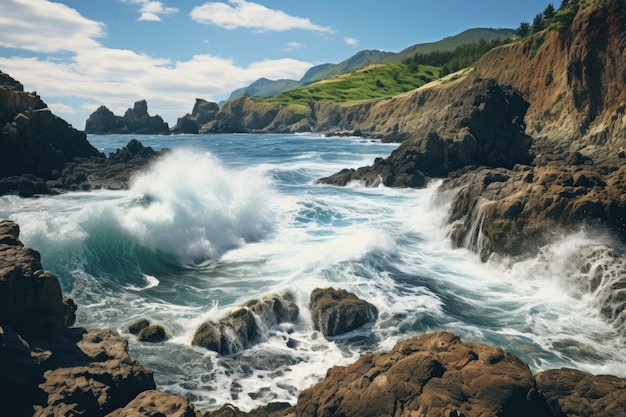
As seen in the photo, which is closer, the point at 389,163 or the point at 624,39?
the point at 389,163

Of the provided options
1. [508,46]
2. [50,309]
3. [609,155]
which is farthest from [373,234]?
[508,46]

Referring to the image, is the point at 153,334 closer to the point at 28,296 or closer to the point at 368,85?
the point at 28,296

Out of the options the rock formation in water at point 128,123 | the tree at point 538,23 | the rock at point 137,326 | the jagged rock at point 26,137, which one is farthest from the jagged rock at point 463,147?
the rock formation in water at point 128,123

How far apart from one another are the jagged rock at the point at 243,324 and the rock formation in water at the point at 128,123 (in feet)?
454

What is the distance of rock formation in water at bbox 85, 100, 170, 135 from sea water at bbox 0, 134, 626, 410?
119m

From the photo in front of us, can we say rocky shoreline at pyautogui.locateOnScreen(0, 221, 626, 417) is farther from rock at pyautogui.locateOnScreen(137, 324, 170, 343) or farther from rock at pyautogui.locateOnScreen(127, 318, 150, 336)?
rock at pyautogui.locateOnScreen(127, 318, 150, 336)

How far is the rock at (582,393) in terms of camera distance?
29.6 ft

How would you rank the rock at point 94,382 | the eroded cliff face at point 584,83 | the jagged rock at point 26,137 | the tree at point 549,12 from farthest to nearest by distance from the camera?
1. the tree at point 549,12
2. the eroded cliff face at point 584,83
3. the jagged rock at point 26,137
4. the rock at point 94,382

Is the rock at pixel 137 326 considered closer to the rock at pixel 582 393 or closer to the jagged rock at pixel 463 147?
the rock at pixel 582 393

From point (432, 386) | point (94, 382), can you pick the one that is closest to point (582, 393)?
point (432, 386)

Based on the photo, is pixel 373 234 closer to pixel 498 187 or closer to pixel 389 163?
pixel 498 187

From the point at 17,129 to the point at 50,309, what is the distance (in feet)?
116

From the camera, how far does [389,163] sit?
154 feet

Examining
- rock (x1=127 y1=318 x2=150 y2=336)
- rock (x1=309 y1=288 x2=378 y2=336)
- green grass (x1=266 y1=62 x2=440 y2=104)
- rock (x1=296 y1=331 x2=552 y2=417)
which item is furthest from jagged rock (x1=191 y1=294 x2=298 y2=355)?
green grass (x1=266 y1=62 x2=440 y2=104)
